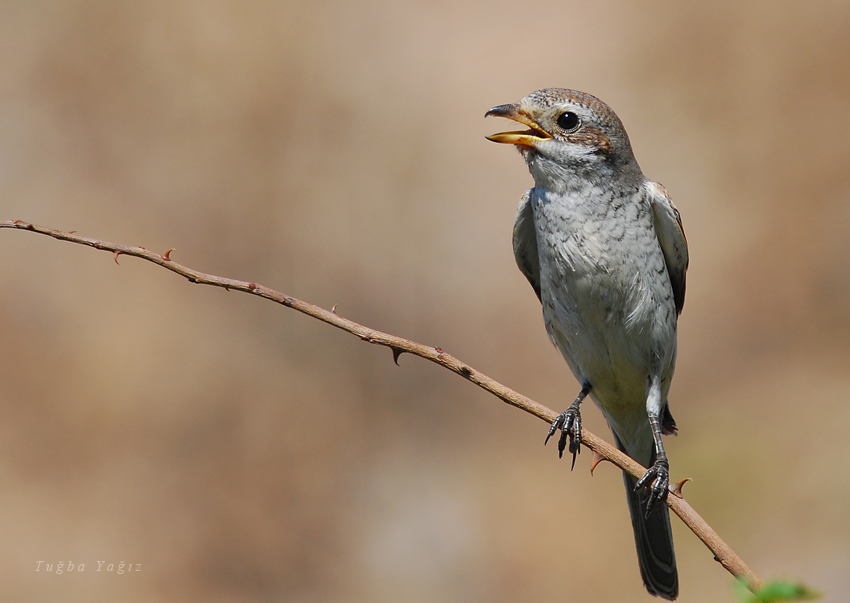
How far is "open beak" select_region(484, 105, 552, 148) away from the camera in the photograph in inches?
153

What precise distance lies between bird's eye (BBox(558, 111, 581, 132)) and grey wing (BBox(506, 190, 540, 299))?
48 centimetres

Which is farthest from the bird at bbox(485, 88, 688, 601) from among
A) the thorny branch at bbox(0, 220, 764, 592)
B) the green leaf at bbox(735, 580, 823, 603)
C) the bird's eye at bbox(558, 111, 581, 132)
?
the green leaf at bbox(735, 580, 823, 603)

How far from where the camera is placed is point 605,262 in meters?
3.97

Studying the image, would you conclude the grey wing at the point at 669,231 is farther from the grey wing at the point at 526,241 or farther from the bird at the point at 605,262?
the grey wing at the point at 526,241

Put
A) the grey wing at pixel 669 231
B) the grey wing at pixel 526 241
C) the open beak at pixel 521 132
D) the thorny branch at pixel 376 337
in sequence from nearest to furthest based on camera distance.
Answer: the thorny branch at pixel 376 337 < the open beak at pixel 521 132 < the grey wing at pixel 669 231 < the grey wing at pixel 526 241

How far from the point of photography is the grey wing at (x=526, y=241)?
4.43 m

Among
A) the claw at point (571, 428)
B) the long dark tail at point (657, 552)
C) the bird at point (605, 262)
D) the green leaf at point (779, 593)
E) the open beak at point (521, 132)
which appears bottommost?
the green leaf at point (779, 593)

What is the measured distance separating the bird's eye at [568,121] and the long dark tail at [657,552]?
2.05 meters

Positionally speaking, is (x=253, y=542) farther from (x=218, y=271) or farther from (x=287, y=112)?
(x=287, y=112)

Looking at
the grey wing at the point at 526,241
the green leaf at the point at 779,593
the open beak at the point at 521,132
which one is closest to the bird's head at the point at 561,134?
the open beak at the point at 521,132

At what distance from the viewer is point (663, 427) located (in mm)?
4637

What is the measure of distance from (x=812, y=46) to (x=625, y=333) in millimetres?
8622

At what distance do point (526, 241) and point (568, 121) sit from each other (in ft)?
2.93

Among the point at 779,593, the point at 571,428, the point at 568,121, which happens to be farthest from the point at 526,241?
the point at 779,593
